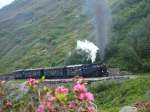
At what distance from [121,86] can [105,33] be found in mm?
35636

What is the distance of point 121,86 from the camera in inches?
1732

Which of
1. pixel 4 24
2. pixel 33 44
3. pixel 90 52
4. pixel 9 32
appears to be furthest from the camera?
pixel 4 24

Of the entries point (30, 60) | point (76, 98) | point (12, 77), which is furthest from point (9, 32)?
point (76, 98)

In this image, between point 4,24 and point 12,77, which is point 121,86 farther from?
point 4,24

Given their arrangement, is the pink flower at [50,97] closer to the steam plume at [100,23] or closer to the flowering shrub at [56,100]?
the flowering shrub at [56,100]

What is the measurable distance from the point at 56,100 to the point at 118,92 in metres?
36.4

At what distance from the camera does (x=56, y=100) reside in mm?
6859

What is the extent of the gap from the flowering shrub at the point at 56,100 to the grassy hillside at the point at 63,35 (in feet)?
170

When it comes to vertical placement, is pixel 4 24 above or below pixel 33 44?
above

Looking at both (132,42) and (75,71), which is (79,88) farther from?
(132,42)

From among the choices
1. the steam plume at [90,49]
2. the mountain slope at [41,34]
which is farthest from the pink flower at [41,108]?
the mountain slope at [41,34]

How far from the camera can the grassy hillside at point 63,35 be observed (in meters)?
65.8

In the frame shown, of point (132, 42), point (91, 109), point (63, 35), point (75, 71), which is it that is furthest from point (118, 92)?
point (63, 35)

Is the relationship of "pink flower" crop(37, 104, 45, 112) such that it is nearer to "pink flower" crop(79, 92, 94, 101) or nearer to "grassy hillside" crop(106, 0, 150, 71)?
"pink flower" crop(79, 92, 94, 101)
